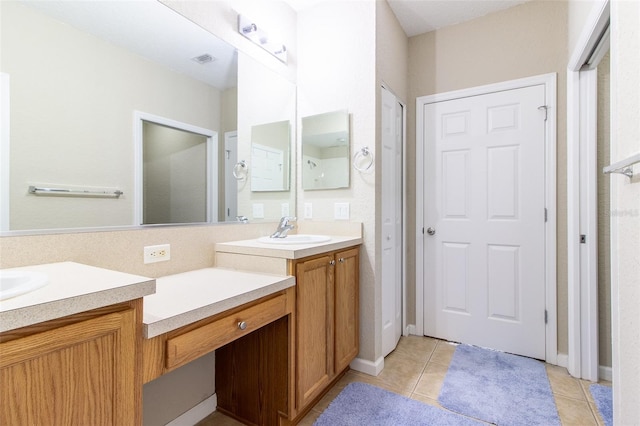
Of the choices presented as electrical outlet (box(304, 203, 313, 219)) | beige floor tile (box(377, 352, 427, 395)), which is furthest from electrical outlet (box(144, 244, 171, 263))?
beige floor tile (box(377, 352, 427, 395))

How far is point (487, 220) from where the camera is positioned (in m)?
2.40

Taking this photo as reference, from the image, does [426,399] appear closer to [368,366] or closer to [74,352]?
[368,366]

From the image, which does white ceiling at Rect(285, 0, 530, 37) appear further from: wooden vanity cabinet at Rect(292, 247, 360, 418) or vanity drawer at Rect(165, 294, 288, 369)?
vanity drawer at Rect(165, 294, 288, 369)

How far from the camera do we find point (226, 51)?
1.77 metres

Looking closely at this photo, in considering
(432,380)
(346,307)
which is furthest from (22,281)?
(432,380)

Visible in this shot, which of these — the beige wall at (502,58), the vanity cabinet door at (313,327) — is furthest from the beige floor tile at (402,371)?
the beige wall at (502,58)

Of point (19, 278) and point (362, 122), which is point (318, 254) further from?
point (19, 278)

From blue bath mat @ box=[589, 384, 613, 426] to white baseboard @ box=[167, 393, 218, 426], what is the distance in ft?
6.71

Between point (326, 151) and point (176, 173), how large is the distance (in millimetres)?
1074

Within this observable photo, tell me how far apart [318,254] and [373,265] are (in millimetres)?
574

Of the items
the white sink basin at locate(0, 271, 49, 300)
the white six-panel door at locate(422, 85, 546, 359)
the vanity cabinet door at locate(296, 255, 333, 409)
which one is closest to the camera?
the white sink basin at locate(0, 271, 49, 300)

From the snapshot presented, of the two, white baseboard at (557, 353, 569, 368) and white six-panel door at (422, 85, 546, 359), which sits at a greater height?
white six-panel door at (422, 85, 546, 359)

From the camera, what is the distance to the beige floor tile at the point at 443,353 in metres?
2.21

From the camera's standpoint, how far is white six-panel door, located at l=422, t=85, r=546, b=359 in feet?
7.37
